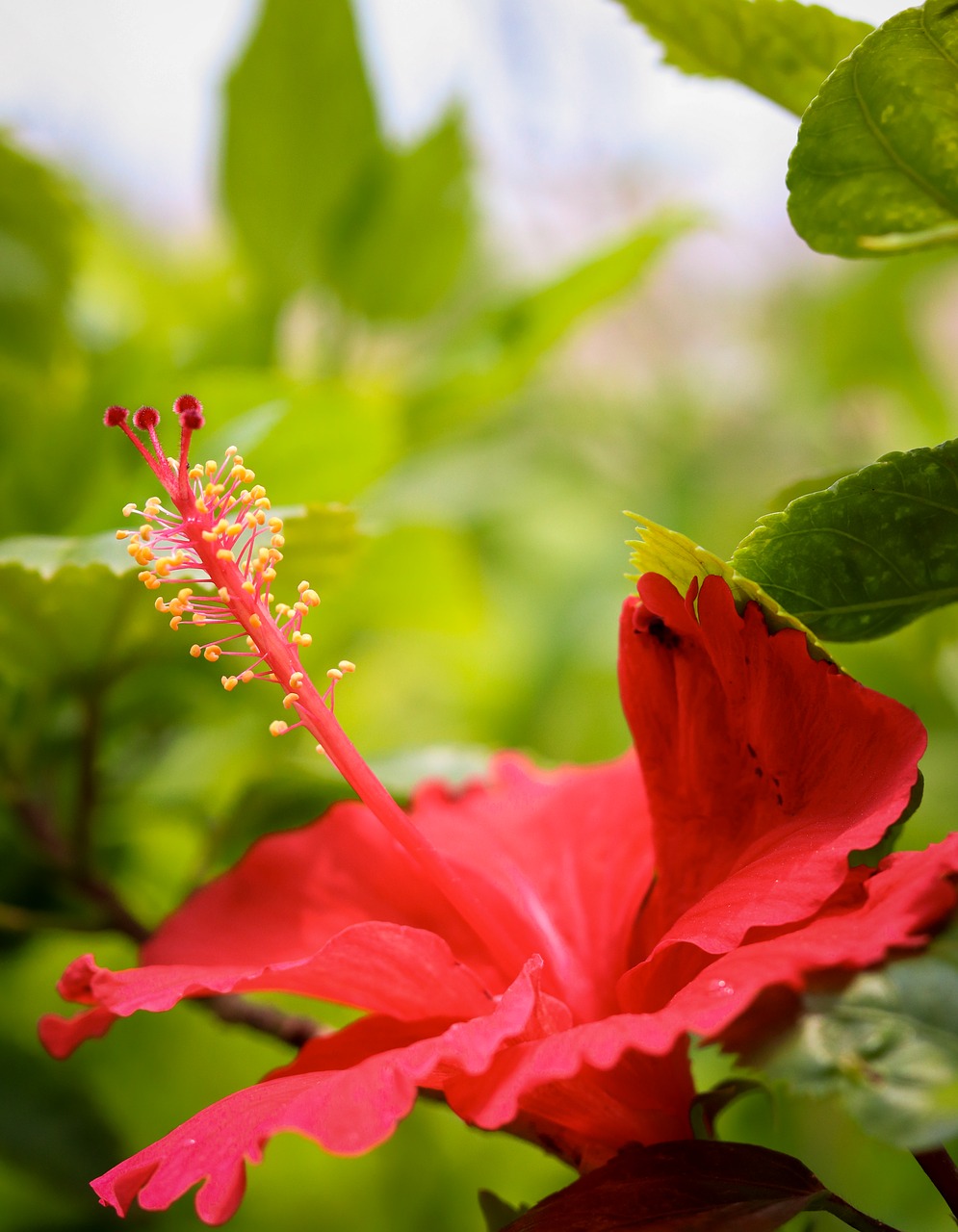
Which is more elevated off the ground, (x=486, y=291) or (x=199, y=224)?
(x=199, y=224)

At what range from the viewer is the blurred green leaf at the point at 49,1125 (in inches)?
29.8

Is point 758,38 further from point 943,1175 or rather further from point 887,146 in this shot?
point 943,1175

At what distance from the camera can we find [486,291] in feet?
4.41

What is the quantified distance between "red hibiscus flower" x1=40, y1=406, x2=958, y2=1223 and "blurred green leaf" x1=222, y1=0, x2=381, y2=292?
1.79 ft

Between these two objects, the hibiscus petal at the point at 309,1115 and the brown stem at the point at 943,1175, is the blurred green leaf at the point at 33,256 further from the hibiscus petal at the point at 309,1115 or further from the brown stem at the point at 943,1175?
the brown stem at the point at 943,1175

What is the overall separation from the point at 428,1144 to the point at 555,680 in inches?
21.7

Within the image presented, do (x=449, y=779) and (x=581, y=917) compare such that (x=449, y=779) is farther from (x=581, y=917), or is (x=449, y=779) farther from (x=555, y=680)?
(x=555, y=680)

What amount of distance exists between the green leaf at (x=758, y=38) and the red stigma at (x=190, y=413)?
0.25 metres

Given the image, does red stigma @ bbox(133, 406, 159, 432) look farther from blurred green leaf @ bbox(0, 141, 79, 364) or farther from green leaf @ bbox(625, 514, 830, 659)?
blurred green leaf @ bbox(0, 141, 79, 364)

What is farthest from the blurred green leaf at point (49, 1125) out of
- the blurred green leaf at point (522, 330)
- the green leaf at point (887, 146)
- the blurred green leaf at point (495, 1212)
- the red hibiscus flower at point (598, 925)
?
the green leaf at point (887, 146)

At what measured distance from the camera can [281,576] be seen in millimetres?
618

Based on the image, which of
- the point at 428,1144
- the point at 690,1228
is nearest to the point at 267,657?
the point at 690,1228

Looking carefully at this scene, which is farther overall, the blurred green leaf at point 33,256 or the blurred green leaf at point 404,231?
the blurred green leaf at point 404,231

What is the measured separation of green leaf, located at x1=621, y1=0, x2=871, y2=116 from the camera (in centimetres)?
48
